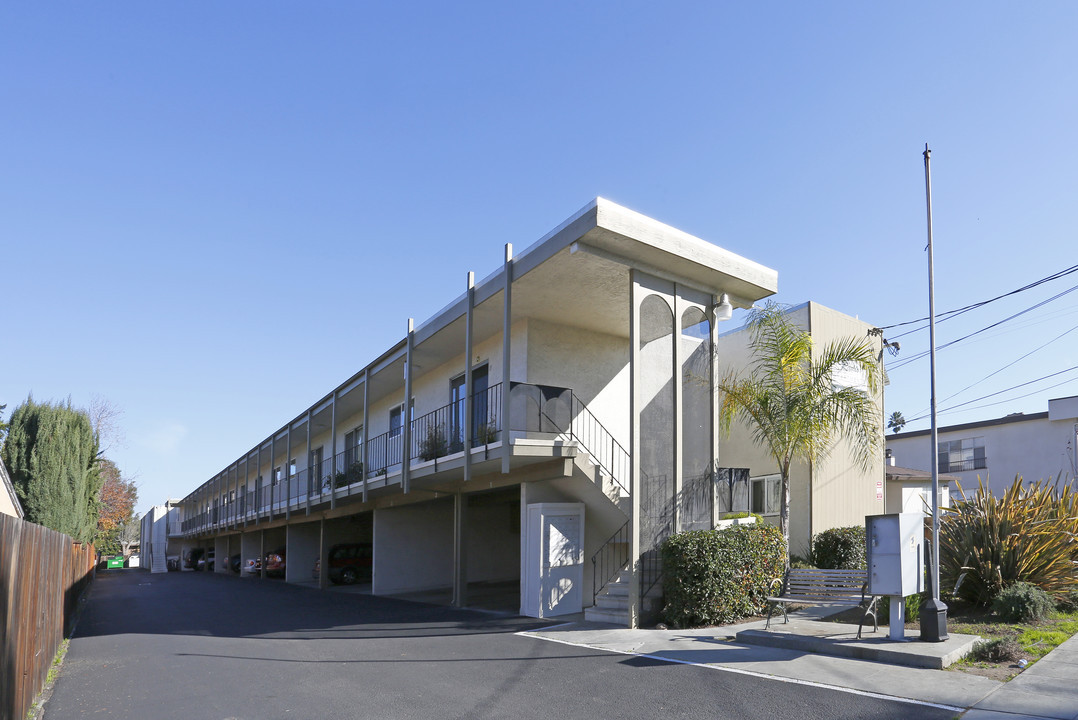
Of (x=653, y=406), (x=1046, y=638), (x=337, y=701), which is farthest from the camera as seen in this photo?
(x=653, y=406)

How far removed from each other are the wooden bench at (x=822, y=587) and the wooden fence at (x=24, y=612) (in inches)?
332

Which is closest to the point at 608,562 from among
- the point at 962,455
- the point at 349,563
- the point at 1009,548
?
the point at 1009,548

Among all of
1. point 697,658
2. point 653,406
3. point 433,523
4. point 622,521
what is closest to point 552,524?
point 622,521

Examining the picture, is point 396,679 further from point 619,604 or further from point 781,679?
point 619,604

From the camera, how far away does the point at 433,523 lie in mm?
22719

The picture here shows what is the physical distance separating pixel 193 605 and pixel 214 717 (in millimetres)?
14497

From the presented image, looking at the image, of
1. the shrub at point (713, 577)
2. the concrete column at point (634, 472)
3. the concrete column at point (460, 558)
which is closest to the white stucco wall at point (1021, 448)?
the shrub at point (713, 577)

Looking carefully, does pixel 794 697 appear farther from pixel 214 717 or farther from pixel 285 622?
pixel 285 622

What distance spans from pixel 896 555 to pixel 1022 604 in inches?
98.7

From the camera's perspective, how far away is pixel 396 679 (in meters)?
8.95

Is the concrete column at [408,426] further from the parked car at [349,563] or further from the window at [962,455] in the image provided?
the window at [962,455]

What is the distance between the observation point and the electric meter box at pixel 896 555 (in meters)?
9.07

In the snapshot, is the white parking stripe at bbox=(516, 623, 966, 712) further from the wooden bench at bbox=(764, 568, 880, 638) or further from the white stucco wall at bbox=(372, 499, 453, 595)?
the white stucco wall at bbox=(372, 499, 453, 595)

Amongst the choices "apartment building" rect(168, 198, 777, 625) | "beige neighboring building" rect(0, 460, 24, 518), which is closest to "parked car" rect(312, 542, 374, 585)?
"apartment building" rect(168, 198, 777, 625)
